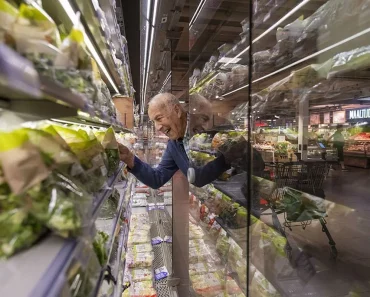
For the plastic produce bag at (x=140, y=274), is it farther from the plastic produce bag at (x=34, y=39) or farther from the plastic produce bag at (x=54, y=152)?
the plastic produce bag at (x=34, y=39)

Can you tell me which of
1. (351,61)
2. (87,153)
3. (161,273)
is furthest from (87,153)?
(161,273)

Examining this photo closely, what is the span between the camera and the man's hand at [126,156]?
1.93 metres

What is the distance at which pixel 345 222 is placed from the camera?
1432 millimetres

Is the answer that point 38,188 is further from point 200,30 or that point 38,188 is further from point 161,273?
point 161,273

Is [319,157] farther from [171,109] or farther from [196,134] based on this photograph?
[171,109]

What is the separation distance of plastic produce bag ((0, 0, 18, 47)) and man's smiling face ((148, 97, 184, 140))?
176cm

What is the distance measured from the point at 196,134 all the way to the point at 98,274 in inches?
64.4

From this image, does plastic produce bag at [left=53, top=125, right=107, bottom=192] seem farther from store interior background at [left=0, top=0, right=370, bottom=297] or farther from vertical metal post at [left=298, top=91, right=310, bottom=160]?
vertical metal post at [left=298, top=91, right=310, bottom=160]

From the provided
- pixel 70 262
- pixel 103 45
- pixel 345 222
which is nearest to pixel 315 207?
pixel 345 222

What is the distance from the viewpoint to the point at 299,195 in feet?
4.85

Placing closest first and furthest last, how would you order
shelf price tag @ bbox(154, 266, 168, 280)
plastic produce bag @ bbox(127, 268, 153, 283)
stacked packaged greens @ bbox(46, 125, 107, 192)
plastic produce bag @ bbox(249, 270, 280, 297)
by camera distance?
stacked packaged greens @ bbox(46, 125, 107, 192) → plastic produce bag @ bbox(249, 270, 280, 297) → plastic produce bag @ bbox(127, 268, 153, 283) → shelf price tag @ bbox(154, 266, 168, 280)

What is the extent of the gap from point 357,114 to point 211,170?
3.42 feet

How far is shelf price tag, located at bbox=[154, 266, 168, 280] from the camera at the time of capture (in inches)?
111

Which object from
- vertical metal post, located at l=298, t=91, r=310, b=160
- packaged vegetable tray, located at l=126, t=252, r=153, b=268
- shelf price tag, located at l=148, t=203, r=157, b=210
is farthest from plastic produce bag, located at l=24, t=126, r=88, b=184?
shelf price tag, located at l=148, t=203, r=157, b=210
